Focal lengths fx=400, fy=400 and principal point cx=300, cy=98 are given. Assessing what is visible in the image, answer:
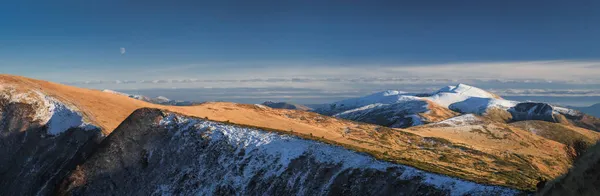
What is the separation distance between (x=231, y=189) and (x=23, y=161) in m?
42.1

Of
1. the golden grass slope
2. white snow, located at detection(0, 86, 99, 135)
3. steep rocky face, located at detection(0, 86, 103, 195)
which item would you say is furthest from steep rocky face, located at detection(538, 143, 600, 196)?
white snow, located at detection(0, 86, 99, 135)

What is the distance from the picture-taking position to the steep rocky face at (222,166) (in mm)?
36500

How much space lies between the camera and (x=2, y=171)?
64438 millimetres

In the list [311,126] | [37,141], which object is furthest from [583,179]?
[37,141]

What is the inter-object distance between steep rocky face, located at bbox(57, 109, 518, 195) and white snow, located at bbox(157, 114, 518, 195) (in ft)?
0.30

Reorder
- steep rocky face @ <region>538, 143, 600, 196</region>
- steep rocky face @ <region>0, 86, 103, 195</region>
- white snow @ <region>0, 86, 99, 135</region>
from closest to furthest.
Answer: steep rocky face @ <region>538, 143, 600, 196</region>, steep rocky face @ <region>0, 86, 103, 195</region>, white snow @ <region>0, 86, 99, 135</region>

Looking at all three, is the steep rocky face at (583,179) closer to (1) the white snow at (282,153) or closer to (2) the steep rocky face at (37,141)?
(1) the white snow at (282,153)

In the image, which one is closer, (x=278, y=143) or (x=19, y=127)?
(x=278, y=143)

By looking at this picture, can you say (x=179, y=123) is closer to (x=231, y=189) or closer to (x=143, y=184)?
(x=143, y=184)

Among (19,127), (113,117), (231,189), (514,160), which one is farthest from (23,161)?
(514,160)

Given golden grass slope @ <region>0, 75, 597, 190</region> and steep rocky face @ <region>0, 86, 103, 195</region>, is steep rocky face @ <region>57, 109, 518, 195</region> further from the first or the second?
golden grass slope @ <region>0, 75, 597, 190</region>

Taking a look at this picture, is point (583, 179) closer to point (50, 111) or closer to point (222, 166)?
point (222, 166)

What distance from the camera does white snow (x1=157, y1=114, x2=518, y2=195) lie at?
31.5 metres

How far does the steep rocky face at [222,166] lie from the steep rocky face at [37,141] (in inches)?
294
